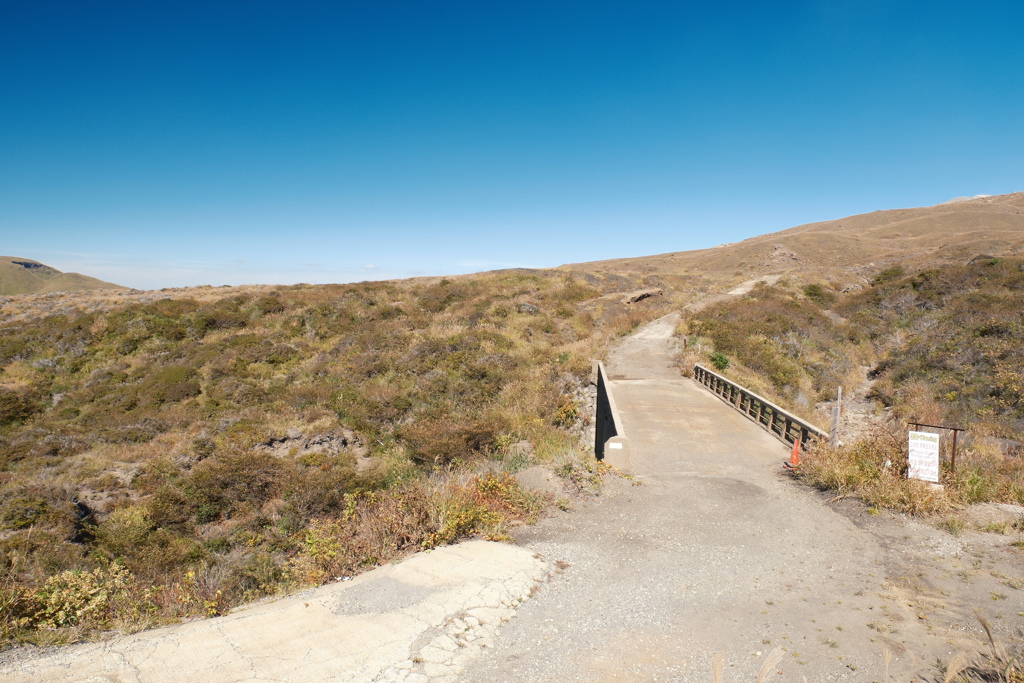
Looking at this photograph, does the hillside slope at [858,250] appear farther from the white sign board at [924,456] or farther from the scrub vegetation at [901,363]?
the white sign board at [924,456]

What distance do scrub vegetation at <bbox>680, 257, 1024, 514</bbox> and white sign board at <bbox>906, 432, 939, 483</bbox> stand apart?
26 centimetres

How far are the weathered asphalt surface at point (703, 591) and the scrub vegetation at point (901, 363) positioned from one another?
1.25m

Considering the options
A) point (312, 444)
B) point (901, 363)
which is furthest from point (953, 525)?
point (901, 363)

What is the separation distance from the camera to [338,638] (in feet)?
14.2

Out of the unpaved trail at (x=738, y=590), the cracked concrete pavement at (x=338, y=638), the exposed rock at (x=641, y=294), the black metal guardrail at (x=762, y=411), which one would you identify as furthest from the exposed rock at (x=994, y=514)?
the exposed rock at (x=641, y=294)

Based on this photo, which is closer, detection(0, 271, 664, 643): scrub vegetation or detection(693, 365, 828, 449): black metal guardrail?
detection(0, 271, 664, 643): scrub vegetation

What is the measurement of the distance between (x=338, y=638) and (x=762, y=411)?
39.4 feet

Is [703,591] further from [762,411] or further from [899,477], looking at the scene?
[762,411]

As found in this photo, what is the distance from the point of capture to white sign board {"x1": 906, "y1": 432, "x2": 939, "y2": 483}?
24.1 feet

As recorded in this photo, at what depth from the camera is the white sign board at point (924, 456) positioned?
7359 mm

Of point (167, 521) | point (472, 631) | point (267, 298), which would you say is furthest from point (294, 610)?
point (267, 298)

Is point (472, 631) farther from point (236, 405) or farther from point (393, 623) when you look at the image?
point (236, 405)

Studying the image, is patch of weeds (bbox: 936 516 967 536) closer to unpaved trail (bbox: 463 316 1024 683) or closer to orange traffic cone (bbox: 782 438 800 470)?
unpaved trail (bbox: 463 316 1024 683)

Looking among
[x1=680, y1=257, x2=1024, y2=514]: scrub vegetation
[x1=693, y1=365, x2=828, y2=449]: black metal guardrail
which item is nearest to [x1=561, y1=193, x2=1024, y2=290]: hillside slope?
[x1=680, y1=257, x2=1024, y2=514]: scrub vegetation
